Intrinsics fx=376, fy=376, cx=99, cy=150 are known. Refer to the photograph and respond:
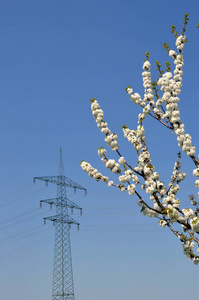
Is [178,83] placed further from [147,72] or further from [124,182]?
[124,182]

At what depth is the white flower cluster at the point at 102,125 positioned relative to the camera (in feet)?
25.5

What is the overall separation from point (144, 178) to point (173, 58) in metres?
3.34

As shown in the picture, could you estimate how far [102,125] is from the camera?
26.6ft

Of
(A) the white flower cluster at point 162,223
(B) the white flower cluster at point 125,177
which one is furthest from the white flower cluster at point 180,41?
(A) the white flower cluster at point 162,223

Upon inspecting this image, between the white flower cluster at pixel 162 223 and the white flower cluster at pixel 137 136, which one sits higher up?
the white flower cluster at pixel 137 136

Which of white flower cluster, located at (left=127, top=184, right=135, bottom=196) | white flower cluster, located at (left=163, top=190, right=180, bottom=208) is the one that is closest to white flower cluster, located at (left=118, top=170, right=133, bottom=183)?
white flower cluster, located at (left=127, top=184, right=135, bottom=196)

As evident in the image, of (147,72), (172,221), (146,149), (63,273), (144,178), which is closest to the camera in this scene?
(172,221)

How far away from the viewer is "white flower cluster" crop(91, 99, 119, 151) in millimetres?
7781

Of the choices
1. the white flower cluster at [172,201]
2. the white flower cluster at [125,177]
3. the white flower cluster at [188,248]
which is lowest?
the white flower cluster at [188,248]

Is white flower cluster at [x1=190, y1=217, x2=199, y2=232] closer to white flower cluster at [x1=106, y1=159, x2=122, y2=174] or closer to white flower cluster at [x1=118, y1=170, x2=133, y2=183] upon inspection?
white flower cluster at [x1=118, y1=170, x2=133, y2=183]

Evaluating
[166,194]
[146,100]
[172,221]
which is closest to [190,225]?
[172,221]

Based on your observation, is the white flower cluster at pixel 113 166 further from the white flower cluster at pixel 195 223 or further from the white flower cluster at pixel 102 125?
the white flower cluster at pixel 195 223

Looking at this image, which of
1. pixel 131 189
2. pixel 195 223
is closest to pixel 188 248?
pixel 195 223

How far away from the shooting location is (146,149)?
7.92 metres
